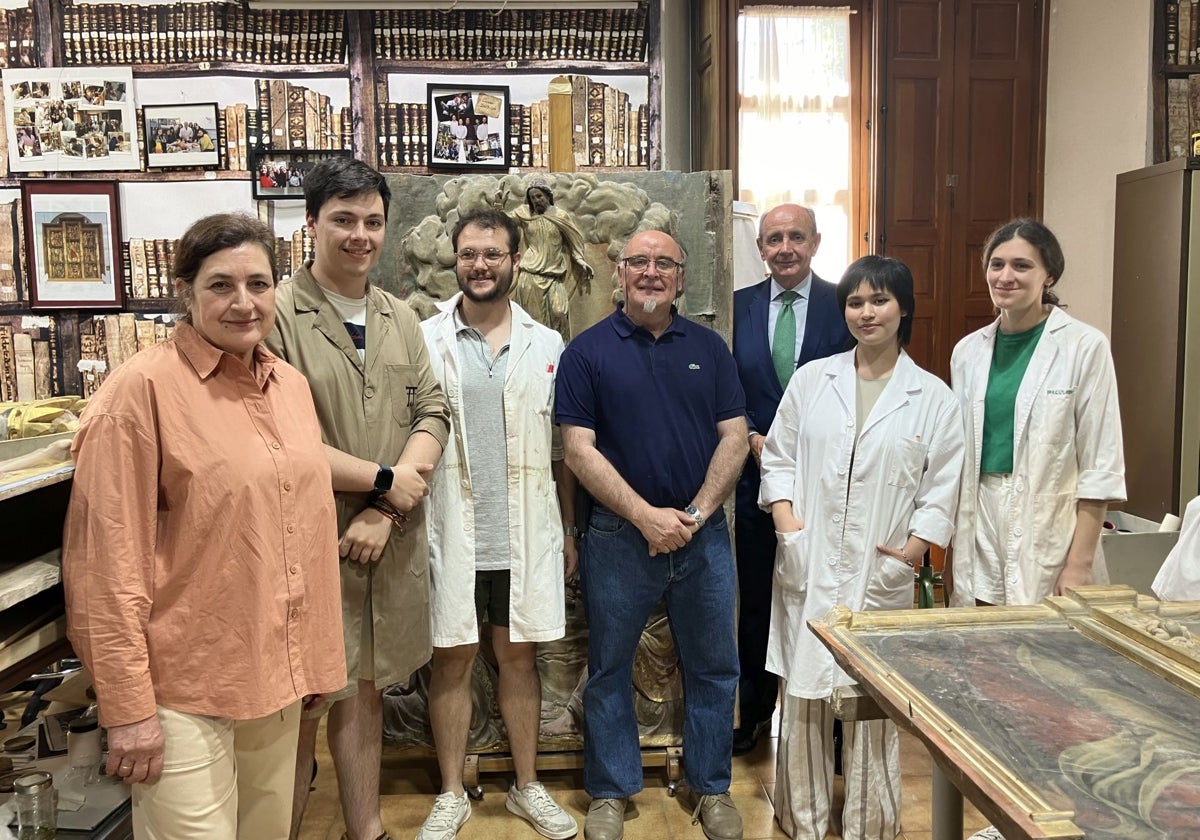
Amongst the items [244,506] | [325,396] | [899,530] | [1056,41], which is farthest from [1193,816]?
[1056,41]

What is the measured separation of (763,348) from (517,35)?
2.79 metres

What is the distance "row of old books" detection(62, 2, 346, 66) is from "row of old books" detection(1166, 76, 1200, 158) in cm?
477

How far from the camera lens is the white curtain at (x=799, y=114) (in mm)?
5715

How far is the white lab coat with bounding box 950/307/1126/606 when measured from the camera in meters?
2.42

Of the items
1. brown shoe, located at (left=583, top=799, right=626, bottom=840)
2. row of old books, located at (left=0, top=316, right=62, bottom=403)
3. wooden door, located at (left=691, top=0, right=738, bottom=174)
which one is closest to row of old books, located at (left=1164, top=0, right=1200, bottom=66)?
wooden door, located at (left=691, top=0, right=738, bottom=174)

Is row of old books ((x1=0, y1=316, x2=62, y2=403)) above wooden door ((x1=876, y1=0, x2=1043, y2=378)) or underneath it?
underneath

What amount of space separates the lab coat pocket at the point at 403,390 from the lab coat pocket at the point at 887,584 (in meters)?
1.36

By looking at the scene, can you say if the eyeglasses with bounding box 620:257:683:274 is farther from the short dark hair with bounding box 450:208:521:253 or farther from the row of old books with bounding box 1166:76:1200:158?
the row of old books with bounding box 1166:76:1200:158

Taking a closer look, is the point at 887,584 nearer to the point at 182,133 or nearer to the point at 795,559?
the point at 795,559

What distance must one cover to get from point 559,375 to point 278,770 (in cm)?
129

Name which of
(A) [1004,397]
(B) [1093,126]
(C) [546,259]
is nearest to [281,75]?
(C) [546,259]

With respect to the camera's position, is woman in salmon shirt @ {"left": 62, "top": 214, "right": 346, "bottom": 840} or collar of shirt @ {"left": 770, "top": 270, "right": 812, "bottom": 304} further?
collar of shirt @ {"left": 770, "top": 270, "right": 812, "bottom": 304}

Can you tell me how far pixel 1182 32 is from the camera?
5.14m

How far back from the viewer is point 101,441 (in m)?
1.55
